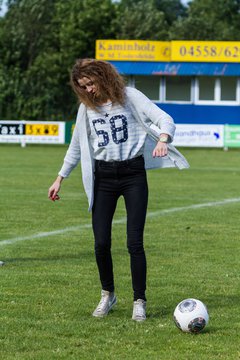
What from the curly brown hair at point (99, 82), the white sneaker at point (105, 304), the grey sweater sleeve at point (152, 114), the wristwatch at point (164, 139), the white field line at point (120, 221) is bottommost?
the white field line at point (120, 221)

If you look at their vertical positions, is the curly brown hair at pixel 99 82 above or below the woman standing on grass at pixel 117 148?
above

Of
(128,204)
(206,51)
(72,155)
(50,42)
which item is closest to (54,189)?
(72,155)

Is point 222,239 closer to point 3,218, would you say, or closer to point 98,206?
point 3,218

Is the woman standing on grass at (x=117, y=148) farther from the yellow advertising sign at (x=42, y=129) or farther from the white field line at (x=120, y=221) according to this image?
the yellow advertising sign at (x=42, y=129)

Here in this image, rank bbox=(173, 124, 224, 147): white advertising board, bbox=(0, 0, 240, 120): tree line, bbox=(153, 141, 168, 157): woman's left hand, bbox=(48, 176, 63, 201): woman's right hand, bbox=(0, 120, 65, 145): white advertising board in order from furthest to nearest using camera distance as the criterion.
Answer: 1. bbox=(0, 0, 240, 120): tree line
2. bbox=(0, 120, 65, 145): white advertising board
3. bbox=(173, 124, 224, 147): white advertising board
4. bbox=(48, 176, 63, 201): woman's right hand
5. bbox=(153, 141, 168, 157): woman's left hand

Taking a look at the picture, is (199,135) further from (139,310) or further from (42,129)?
(139,310)

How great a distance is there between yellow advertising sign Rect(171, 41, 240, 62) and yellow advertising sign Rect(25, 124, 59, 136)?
10591 mm

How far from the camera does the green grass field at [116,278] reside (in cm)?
639

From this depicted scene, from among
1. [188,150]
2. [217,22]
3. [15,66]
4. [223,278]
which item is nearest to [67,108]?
[15,66]

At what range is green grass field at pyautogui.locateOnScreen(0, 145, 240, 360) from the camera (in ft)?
21.0

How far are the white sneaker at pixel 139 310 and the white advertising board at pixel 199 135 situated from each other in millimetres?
32665

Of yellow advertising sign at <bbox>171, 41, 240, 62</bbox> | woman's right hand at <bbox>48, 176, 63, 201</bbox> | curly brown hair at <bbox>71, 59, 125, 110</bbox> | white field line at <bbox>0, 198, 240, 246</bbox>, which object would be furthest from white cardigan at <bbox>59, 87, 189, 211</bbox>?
yellow advertising sign at <bbox>171, 41, 240, 62</bbox>

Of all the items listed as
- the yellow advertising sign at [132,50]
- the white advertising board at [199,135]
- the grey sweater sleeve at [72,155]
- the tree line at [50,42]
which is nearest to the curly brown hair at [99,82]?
the grey sweater sleeve at [72,155]

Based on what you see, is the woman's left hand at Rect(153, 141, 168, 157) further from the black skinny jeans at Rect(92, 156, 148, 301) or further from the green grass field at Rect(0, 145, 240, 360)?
the green grass field at Rect(0, 145, 240, 360)
